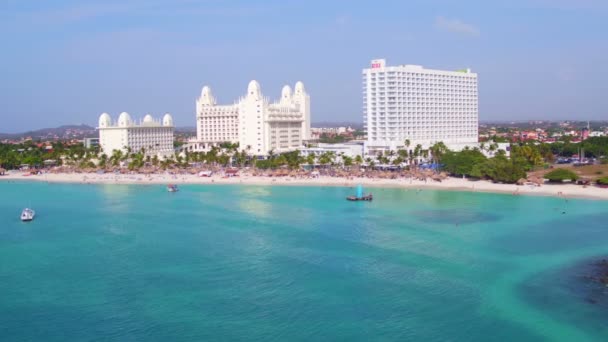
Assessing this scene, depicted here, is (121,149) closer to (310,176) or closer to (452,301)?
(310,176)

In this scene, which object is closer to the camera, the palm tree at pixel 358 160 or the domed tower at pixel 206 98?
the palm tree at pixel 358 160

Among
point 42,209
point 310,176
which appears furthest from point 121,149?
point 42,209

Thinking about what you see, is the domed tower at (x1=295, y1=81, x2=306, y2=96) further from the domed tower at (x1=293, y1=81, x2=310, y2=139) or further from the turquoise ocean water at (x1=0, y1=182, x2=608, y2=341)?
the turquoise ocean water at (x1=0, y1=182, x2=608, y2=341)

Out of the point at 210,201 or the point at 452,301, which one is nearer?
the point at 452,301

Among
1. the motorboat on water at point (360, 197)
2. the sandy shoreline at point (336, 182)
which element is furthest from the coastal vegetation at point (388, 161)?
the motorboat on water at point (360, 197)

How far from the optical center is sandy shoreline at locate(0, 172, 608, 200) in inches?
2050

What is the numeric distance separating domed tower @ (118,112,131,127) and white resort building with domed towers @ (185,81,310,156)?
11.9 m

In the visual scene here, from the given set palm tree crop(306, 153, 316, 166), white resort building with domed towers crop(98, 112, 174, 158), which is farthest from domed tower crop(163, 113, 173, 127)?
palm tree crop(306, 153, 316, 166)

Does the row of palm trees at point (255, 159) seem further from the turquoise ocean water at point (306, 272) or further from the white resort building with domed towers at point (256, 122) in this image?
the turquoise ocean water at point (306, 272)

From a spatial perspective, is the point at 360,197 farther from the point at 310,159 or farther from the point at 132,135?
the point at 132,135

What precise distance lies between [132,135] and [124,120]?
2.54m

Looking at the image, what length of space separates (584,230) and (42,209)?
130 feet

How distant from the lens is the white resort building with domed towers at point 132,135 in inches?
3585

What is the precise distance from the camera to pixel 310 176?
6919cm
